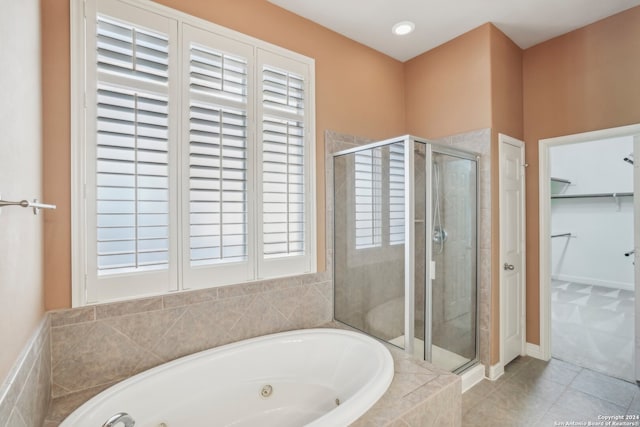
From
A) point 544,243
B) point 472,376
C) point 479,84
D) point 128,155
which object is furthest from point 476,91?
point 128,155

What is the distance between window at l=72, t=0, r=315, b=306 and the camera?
1.52 m

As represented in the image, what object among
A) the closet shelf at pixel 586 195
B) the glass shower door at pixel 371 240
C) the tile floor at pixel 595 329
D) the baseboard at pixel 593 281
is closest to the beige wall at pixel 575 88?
the tile floor at pixel 595 329

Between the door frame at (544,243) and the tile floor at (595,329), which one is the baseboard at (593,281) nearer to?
the tile floor at (595,329)

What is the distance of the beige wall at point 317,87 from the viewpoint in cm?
144

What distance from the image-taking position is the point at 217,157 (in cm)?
187

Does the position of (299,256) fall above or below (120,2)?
below

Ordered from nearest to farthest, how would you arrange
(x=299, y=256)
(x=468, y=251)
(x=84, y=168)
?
(x=84, y=168)
(x=299, y=256)
(x=468, y=251)

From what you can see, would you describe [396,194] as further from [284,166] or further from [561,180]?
[561,180]

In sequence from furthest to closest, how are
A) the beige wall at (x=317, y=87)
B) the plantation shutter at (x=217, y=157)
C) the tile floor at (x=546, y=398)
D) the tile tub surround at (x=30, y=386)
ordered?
the tile floor at (x=546, y=398)
the plantation shutter at (x=217, y=157)
the beige wall at (x=317, y=87)
the tile tub surround at (x=30, y=386)

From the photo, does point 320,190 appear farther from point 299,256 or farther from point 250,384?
point 250,384

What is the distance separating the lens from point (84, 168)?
1.49 m

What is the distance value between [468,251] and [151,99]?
8.09 ft

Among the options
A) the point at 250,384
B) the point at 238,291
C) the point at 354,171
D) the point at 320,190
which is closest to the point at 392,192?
the point at 354,171

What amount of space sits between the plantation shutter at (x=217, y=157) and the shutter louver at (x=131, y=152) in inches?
5.7
